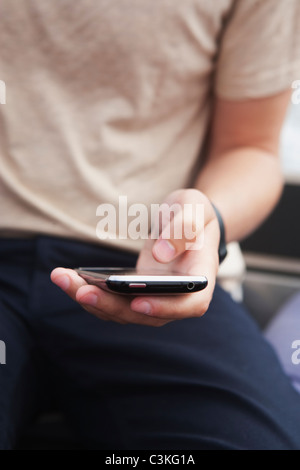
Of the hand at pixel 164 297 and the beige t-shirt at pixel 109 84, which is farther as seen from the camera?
the beige t-shirt at pixel 109 84

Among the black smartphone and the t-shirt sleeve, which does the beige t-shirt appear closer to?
the t-shirt sleeve

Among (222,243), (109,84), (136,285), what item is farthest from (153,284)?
(109,84)

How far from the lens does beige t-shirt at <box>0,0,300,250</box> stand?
0.57 m

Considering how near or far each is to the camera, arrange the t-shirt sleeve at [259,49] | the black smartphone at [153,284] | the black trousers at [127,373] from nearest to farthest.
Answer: the black smartphone at [153,284]
the black trousers at [127,373]
the t-shirt sleeve at [259,49]

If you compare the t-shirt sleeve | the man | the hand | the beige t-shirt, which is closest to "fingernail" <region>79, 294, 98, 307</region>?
the hand

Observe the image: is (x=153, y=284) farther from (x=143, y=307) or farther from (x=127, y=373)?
(x=127, y=373)

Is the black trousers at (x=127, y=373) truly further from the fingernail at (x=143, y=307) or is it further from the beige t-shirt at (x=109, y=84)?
the fingernail at (x=143, y=307)

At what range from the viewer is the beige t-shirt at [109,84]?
1.88 feet

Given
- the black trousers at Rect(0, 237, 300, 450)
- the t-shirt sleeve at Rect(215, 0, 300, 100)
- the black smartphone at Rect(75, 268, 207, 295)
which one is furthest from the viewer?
the t-shirt sleeve at Rect(215, 0, 300, 100)


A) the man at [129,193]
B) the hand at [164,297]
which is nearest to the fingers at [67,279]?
the hand at [164,297]

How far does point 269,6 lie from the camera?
62cm

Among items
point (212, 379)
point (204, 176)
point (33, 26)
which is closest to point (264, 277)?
point (204, 176)

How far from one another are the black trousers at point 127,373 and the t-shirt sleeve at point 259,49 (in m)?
0.28

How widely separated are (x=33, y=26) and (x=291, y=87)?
33cm
